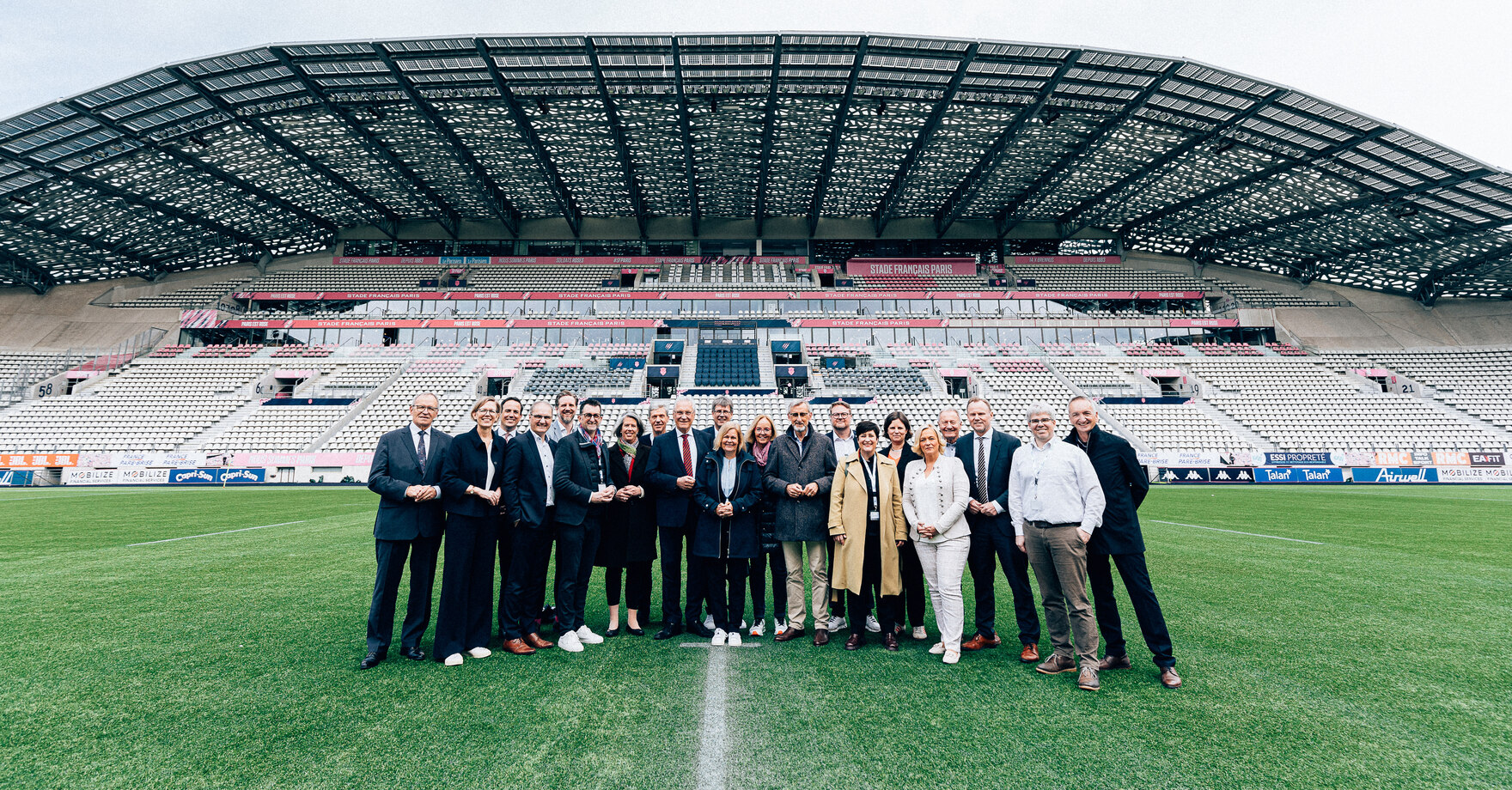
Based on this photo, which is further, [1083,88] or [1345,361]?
[1345,361]

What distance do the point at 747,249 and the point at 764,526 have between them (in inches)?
1528

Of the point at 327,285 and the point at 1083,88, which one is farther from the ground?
the point at 1083,88

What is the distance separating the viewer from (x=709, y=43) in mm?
21219

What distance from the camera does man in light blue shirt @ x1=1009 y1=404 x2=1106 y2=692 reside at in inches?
147

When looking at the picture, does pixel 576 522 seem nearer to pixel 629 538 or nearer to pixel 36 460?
pixel 629 538

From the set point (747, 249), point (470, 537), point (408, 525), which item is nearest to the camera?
point (408, 525)

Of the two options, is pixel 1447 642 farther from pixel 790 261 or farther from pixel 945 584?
pixel 790 261

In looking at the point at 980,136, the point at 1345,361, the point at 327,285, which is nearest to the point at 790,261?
the point at 980,136

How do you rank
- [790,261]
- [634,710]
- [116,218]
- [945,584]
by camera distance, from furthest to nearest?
[790,261] < [116,218] < [945,584] < [634,710]

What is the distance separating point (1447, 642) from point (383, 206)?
1712 inches

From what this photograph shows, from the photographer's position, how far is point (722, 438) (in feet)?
15.3

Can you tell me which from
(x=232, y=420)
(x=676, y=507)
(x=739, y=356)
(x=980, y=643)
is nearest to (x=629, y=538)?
(x=676, y=507)

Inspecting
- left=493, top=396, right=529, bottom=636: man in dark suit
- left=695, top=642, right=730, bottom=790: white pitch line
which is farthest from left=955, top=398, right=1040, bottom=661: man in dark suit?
left=493, top=396, right=529, bottom=636: man in dark suit

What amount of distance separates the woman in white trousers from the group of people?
0.05ft
